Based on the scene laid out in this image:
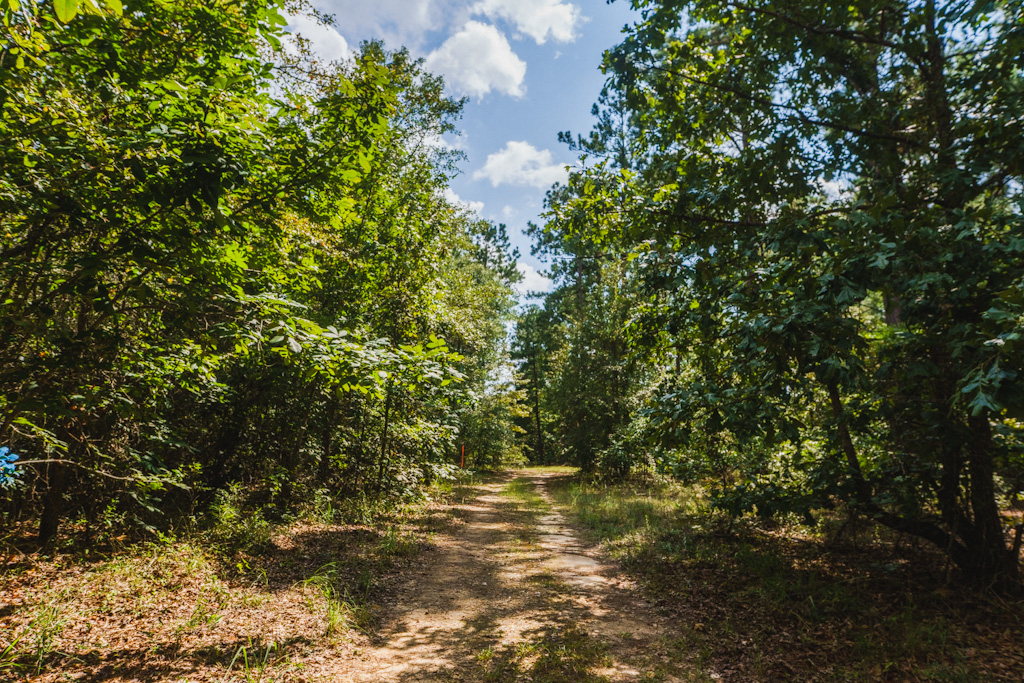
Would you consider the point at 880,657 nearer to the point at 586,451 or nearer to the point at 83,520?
the point at 83,520

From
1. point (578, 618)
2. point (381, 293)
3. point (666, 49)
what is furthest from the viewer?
point (381, 293)

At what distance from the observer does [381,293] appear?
1084cm

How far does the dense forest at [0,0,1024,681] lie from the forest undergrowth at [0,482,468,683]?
87mm

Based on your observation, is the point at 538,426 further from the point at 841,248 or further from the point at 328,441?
the point at 841,248

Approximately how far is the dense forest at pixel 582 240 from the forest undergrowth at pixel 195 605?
0.09 m

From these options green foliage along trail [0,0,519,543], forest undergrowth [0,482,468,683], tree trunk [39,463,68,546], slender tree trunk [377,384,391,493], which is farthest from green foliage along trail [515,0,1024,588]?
tree trunk [39,463,68,546]

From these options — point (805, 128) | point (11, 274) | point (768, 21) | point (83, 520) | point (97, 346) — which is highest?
point (768, 21)

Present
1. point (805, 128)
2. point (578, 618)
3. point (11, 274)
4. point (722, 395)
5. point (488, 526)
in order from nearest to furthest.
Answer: point (11, 274), point (722, 395), point (578, 618), point (805, 128), point (488, 526)

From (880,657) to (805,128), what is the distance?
6262mm

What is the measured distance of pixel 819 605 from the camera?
19.2ft

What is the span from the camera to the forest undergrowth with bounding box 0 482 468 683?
4375mm

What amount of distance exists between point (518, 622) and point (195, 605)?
12.6ft

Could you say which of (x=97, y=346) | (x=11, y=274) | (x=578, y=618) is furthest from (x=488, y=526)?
(x=11, y=274)

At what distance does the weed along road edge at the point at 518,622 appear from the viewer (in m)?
4.71
